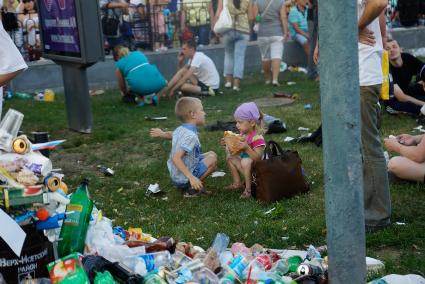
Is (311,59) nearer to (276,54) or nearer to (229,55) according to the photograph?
(276,54)

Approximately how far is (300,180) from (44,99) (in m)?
7.81

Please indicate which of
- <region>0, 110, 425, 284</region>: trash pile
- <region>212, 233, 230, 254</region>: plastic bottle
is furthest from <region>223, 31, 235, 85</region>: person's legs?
<region>0, 110, 425, 284</region>: trash pile

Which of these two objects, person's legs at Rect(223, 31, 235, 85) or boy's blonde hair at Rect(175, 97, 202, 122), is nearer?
boy's blonde hair at Rect(175, 97, 202, 122)

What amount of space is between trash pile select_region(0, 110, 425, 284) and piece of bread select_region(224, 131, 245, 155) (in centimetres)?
223

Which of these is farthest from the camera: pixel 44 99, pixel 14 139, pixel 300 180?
pixel 44 99

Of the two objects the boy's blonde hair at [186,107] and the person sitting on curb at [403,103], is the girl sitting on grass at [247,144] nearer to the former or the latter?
the boy's blonde hair at [186,107]

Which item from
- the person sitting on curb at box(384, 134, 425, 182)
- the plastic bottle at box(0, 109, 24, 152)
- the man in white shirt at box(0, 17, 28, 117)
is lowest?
the person sitting on curb at box(384, 134, 425, 182)

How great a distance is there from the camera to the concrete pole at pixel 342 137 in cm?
348

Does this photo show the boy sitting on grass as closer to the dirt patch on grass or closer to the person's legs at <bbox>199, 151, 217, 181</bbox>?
the person's legs at <bbox>199, 151, 217, 181</bbox>

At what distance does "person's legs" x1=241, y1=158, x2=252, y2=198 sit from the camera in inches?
271

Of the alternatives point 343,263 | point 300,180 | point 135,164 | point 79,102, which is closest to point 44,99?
point 79,102

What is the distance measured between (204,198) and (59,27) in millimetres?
4359

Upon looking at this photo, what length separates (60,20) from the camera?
10117 millimetres

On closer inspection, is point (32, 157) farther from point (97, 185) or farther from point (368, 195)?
point (97, 185)
